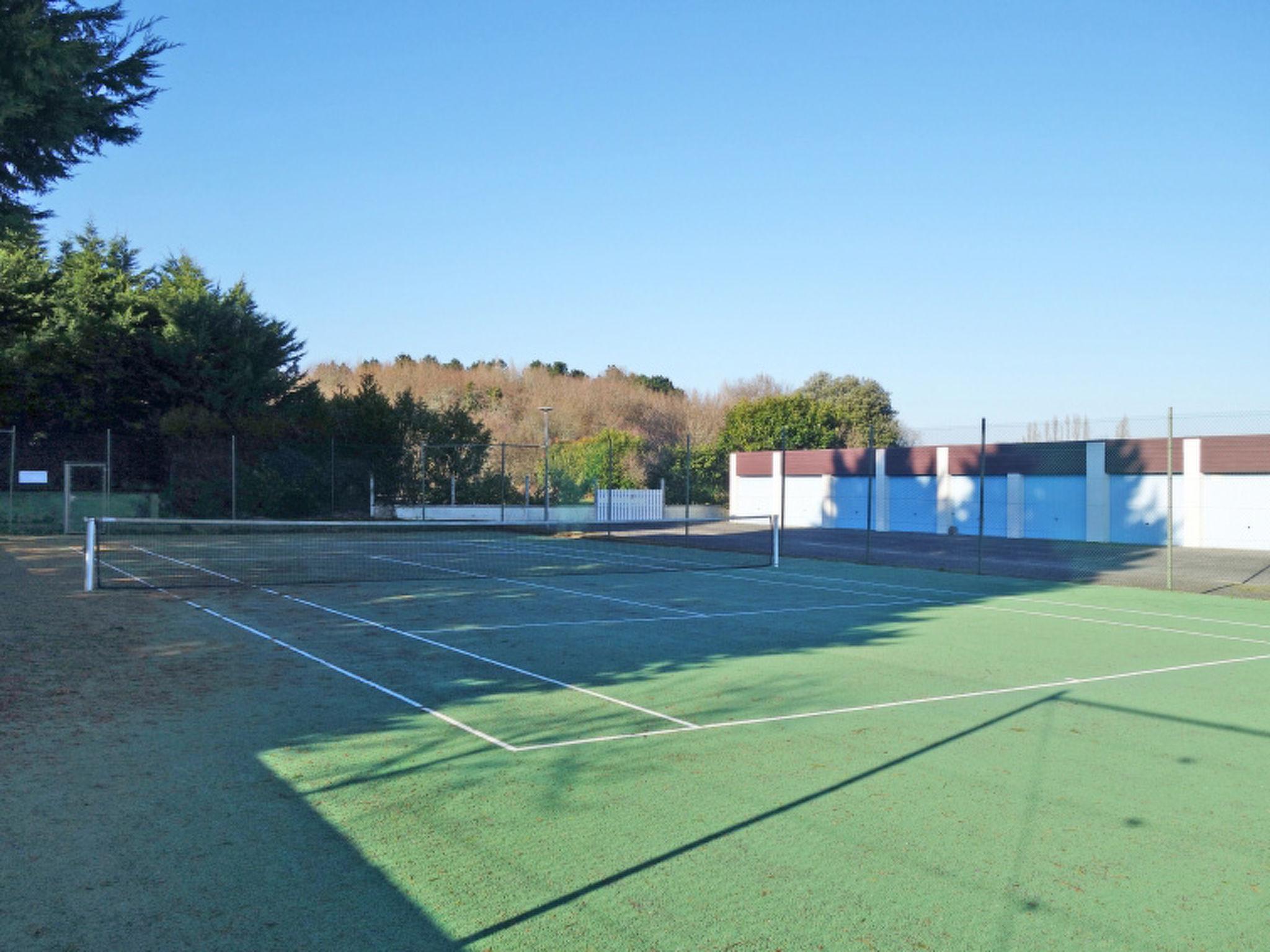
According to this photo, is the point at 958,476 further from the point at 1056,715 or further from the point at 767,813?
the point at 767,813

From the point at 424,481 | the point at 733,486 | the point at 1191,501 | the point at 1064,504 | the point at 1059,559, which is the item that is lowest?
the point at 1059,559

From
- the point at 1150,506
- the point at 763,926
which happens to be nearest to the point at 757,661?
the point at 763,926

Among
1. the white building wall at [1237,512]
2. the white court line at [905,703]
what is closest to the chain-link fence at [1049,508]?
the white building wall at [1237,512]

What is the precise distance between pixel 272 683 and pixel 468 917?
5190 mm

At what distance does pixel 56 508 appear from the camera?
96.1ft

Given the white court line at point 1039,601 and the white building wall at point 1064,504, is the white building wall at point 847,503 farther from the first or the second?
the white court line at point 1039,601

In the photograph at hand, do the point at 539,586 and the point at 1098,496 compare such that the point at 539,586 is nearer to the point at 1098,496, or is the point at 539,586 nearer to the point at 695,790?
the point at 695,790

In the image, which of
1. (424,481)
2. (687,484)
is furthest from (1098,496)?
(424,481)

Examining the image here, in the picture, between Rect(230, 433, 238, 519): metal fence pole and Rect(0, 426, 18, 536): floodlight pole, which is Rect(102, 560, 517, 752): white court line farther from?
Rect(0, 426, 18, 536): floodlight pole

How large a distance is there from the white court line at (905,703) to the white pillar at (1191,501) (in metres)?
24.3

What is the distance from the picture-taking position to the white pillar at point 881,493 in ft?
140

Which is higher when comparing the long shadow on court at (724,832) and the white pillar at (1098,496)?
the white pillar at (1098,496)

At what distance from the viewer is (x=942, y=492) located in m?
40.9

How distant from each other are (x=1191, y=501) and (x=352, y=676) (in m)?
31.5
